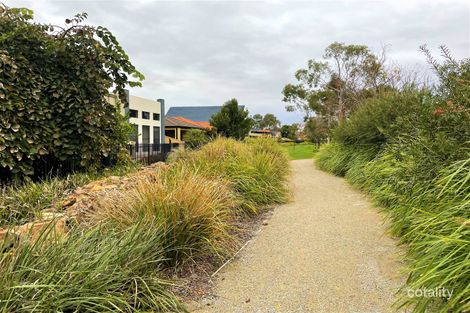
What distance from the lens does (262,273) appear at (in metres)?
3.33

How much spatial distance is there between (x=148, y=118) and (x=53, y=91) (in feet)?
90.9

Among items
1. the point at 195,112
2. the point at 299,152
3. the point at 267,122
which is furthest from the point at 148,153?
the point at 267,122

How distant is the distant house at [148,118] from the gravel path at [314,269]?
25.9 m

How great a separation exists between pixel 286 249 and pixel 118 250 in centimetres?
206

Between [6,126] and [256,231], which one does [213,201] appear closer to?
[256,231]

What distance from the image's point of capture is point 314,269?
335 centimetres

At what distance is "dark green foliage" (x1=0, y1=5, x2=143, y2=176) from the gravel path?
3.61 m

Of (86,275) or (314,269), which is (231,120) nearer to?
(314,269)

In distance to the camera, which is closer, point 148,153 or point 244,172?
point 244,172

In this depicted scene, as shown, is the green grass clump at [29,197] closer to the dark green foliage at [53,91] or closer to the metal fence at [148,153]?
the dark green foliage at [53,91]

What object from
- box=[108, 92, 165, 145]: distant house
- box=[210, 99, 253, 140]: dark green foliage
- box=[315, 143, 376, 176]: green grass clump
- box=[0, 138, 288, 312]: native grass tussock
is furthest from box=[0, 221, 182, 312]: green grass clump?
box=[108, 92, 165, 145]: distant house

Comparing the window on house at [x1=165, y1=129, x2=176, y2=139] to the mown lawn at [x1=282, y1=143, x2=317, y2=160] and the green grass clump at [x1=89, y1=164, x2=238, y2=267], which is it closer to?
the mown lawn at [x1=282, y1=143, x2=317, y2=160]

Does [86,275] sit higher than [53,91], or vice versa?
[53,91]

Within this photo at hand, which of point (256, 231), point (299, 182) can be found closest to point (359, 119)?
point (299, 182)
